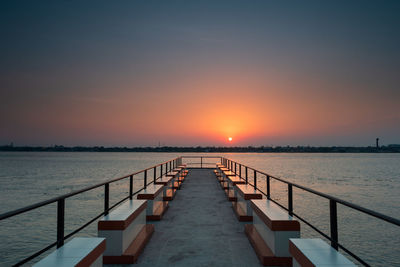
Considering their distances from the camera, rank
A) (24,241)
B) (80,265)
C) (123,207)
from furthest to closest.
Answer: (24,241)
(123,207)
(80,265)

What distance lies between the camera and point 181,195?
10828 millimetres

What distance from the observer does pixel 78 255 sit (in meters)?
2.72

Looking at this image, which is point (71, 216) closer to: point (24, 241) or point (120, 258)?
point (24, 241)

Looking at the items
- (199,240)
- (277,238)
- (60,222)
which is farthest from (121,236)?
(277,238)

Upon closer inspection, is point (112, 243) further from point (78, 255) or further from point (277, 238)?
point (277, 238)

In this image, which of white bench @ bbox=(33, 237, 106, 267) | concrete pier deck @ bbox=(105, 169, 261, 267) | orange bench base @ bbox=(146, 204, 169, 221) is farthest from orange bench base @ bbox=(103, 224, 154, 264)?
orange bench base @ bbox=(146, 204, 169, 221)

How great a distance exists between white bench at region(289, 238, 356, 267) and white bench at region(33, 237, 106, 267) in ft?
7.75

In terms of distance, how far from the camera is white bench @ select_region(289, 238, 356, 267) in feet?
8.60

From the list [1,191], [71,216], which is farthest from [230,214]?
[1,191]

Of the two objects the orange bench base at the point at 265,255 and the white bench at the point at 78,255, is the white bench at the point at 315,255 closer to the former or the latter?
the orange bench base at the point at 265,255

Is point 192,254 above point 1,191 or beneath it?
above

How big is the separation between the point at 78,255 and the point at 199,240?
319cm

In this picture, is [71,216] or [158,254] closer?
[158,254]

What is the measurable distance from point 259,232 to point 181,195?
19.5 feet
